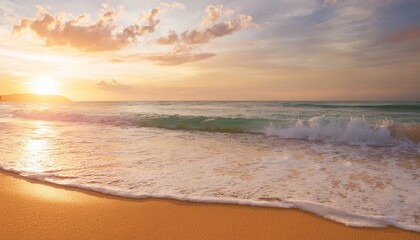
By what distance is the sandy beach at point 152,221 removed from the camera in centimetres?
288

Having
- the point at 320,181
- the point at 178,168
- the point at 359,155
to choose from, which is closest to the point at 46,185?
the point at 178,168

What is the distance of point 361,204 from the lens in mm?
3709

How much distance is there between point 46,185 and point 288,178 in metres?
3.84

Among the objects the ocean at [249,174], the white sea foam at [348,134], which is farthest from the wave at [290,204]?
the white sea foam at [348,134]

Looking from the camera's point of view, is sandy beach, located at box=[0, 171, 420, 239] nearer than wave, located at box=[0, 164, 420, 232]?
Yes

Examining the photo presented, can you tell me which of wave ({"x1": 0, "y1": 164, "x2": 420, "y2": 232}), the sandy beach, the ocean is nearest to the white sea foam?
the ocean

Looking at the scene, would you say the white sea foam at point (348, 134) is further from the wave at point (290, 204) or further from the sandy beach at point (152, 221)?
the sandy beach at point (152, 221)

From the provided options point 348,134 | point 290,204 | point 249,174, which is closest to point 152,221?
point 290,204

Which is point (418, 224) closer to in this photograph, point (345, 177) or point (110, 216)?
point (345, 177)

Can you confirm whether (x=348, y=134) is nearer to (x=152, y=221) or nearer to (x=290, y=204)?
(x=290, y=204)

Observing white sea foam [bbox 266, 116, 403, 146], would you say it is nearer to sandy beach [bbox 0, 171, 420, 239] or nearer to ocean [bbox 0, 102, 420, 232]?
ocean [bbox 0, 102, 420, 232]

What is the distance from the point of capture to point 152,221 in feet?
10.4

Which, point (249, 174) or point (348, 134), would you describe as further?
point (348, 134)

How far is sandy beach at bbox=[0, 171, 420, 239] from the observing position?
288 centimetres
